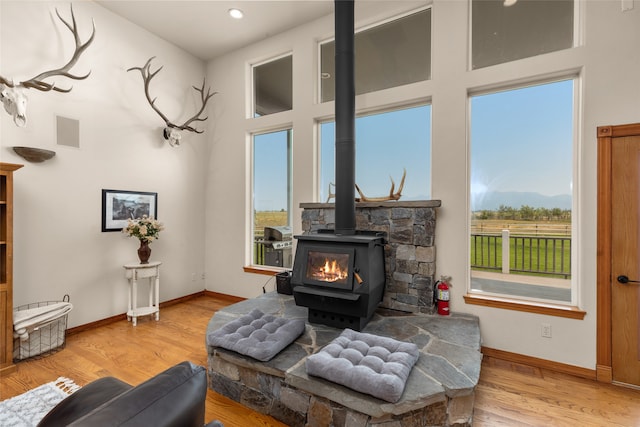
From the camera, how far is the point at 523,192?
2857mm

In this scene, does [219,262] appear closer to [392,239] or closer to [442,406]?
[392,239]

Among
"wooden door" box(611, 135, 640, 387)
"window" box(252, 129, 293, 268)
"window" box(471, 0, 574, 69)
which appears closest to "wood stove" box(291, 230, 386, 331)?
"window" box(252, 129, 293, 268)

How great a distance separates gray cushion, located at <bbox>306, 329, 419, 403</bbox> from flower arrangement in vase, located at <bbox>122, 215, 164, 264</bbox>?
2.78 meters

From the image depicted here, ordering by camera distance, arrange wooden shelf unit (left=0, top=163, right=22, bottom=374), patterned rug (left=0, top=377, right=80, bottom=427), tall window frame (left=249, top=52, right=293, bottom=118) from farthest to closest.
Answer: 1. tall window frame (left=249, top=52, right=293, bottom=118)
2. wooden shelf unit (left=0, top=163, right=22, bottom=374)
3. patterned rug (left=0, top=377, right=80, bottom=427)

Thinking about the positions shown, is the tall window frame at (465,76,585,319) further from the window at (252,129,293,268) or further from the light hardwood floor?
the window at (252,129,293,268)

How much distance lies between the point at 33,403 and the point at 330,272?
7.81ft

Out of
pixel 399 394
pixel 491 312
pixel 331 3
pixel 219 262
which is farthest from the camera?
pixel 219 262

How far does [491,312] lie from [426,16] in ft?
10.6

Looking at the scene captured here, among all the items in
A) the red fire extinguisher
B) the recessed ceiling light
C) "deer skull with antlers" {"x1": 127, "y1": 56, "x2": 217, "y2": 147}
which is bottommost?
the red fire extinguisher

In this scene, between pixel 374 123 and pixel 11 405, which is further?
pixel 374 123

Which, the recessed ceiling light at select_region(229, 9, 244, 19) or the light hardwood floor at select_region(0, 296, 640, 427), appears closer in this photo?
the light hardwood floor at select_region(0, 296, 640, 427)

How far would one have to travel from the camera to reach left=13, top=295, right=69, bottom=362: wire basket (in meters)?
2.67

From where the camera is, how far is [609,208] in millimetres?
2404

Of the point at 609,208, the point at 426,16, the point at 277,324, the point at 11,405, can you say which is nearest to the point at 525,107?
the point at 609,208
